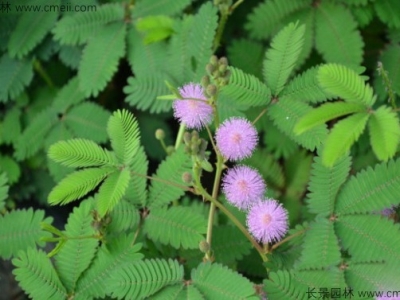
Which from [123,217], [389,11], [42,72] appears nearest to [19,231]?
[123,217]

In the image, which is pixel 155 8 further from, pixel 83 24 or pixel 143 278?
pixel 143 278

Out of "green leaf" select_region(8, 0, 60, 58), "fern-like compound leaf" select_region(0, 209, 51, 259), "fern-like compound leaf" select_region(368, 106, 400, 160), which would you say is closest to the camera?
"fern-like compound leaf" select_region(368, 106, 400, 160)

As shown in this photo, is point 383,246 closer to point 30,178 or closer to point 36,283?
point 36,283

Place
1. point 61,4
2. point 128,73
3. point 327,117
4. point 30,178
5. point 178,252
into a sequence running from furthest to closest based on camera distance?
point 128,73 < point 30,178 < point 61,4 < point 178,252 < point 327,117

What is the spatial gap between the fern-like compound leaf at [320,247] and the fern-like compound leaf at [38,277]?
0.55m

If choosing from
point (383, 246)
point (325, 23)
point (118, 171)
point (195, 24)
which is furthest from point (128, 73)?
point (383, 246)

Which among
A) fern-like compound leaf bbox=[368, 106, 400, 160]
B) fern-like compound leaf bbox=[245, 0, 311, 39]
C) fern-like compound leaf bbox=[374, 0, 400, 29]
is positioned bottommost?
fern-like compound leaf bbox=[368, 106, 400, 160]

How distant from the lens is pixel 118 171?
1.22m

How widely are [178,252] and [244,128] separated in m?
0.45

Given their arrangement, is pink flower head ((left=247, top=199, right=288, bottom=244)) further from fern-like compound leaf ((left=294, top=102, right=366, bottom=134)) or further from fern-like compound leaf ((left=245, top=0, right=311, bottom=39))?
fern-like compound leaf ((left=245, top=0, right=311, bottom=39))

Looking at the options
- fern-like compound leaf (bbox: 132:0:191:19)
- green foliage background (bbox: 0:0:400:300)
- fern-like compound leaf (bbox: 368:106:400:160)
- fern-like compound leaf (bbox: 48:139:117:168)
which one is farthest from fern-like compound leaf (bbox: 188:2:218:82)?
fern-like compound leaf (bbox: 368:106:400:160)

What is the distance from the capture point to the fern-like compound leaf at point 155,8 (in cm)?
172

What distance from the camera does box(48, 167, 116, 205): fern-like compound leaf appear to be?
119 centimetres

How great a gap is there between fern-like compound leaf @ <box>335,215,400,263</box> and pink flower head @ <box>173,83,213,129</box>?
1.24ft
